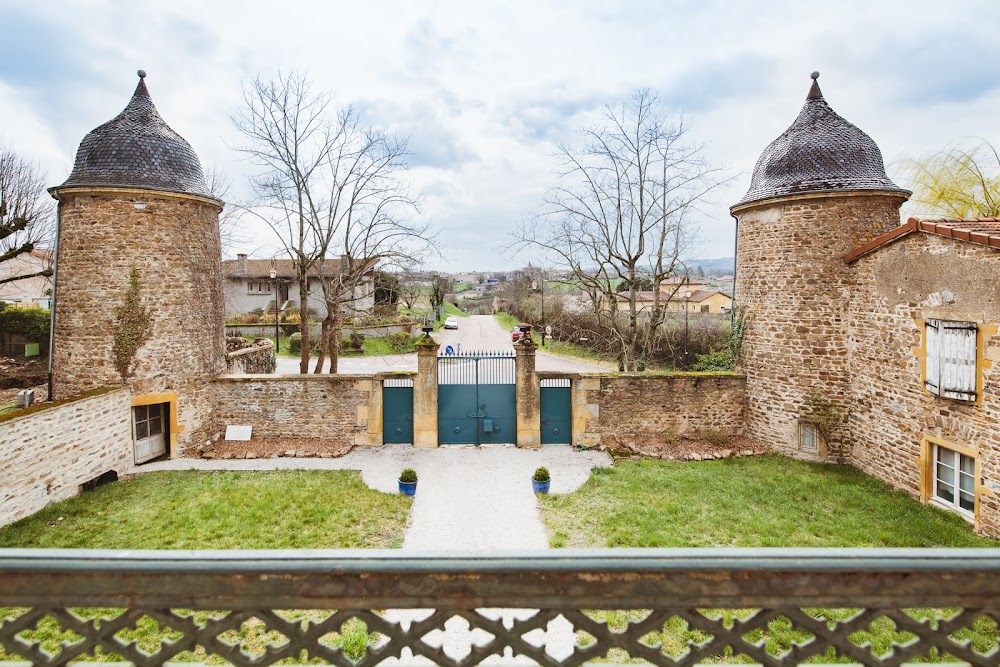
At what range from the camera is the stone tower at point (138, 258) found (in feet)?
37.9

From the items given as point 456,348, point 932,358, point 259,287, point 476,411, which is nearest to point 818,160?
point 932,358

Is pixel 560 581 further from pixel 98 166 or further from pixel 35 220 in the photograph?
pixel 35 220

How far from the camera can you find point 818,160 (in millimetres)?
11547

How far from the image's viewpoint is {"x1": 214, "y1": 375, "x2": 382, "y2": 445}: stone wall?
13.3 m

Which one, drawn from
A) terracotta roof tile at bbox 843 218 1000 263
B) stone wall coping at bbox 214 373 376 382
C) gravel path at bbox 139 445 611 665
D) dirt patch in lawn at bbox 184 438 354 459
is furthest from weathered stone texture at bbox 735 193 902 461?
dirt patch in lawn at bbox 184 438 354 459

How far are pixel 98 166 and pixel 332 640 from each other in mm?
11733

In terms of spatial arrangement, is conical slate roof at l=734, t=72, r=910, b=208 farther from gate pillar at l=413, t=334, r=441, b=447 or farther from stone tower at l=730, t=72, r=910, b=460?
gate pillar at l=413, t=334, r=441, b=447

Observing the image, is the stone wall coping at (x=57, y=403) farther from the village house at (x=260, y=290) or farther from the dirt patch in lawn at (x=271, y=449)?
the village house at (x=260, y=290)

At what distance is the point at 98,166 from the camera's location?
459 inches

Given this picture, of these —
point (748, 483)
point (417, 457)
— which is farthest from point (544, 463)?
point (748, 483)

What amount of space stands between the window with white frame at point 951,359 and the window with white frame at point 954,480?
3.79ft

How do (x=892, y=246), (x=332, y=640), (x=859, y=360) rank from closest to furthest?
(x=332, y=640)
(x=892, y=246)
(x=859, y=360)

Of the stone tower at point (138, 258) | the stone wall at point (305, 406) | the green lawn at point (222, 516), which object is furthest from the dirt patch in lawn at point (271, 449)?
the green lawn at point (222, 516)

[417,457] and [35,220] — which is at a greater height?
[35,220]
